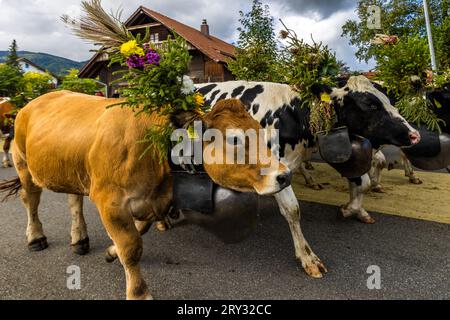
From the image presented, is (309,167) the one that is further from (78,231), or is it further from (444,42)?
(78,231)

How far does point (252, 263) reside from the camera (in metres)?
3.10

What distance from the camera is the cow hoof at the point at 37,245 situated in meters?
3.40

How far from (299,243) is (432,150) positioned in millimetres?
2090

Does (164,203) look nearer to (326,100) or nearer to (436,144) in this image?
(326,100)

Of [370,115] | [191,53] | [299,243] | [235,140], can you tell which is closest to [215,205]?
[235,140]

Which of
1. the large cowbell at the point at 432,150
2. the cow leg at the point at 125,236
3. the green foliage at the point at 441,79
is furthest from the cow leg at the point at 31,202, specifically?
the green foliage at the point at 441,79

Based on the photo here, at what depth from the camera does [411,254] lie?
3215 mm

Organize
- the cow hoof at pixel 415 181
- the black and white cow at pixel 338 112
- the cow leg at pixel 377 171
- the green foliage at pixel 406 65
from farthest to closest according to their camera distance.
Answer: the cow hoof at pixel 415 181, the cow leg at pixel 377 171, the green foliage at pixel 406 65, the black and white cow at pixel 338 112

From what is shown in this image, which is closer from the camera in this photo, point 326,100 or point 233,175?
point 233,175

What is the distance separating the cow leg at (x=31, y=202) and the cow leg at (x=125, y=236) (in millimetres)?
1571

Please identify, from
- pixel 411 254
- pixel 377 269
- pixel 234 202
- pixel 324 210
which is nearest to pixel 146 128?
pixel 234 202

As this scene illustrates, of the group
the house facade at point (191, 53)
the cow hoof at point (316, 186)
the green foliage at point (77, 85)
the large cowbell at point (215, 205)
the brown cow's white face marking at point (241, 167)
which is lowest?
the cow hoof at point (316, 186)

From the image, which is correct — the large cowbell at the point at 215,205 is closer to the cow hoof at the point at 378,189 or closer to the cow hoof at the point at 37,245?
the cow hoof at the point at 37,245

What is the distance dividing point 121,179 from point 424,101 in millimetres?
3539
